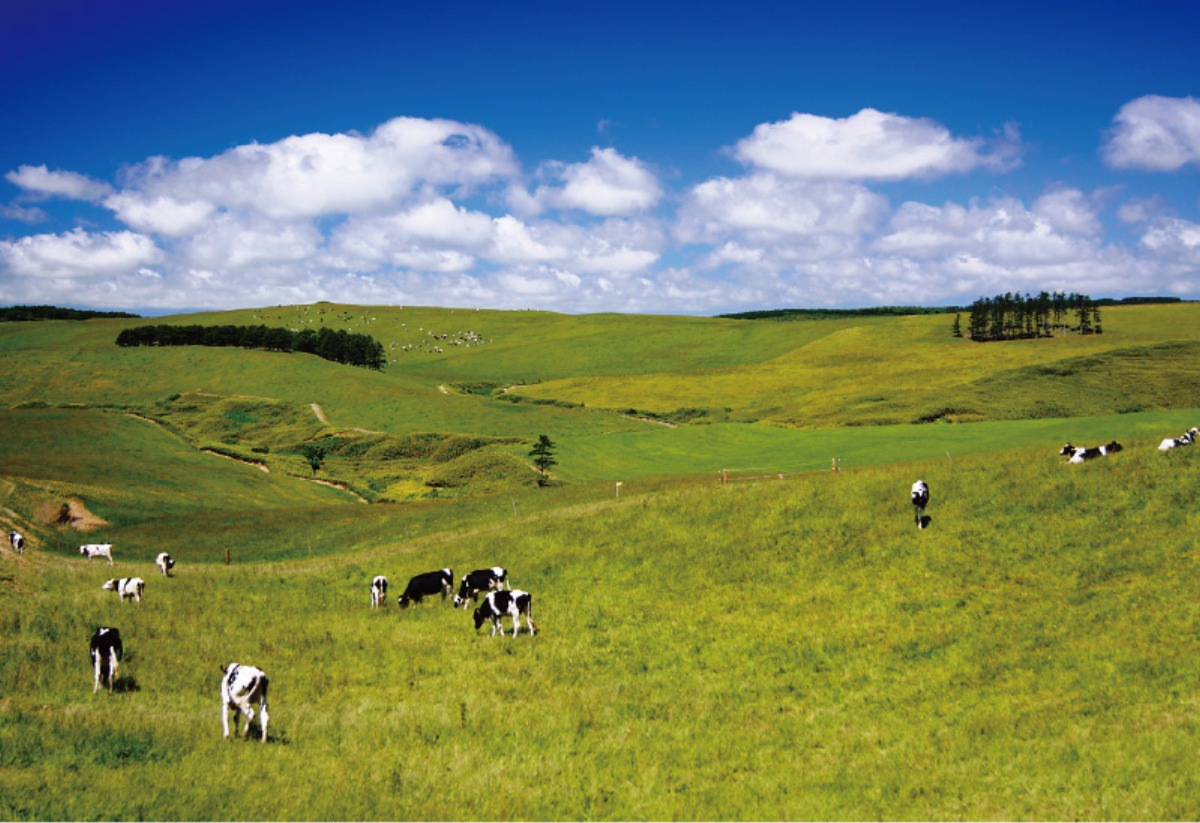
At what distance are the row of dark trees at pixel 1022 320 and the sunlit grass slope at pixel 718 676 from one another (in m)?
164

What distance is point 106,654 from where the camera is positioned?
1803 centimetres

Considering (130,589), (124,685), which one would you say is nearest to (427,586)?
(130,589)

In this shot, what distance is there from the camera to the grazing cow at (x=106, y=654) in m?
17.8

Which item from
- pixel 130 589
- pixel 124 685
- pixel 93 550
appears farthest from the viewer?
pixel 93 550

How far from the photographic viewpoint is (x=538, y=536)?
1415 inches

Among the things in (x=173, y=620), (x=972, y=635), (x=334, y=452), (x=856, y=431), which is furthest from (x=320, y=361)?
(x=972, y=635)

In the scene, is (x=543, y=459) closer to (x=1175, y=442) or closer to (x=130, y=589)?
(x=130, y=589)

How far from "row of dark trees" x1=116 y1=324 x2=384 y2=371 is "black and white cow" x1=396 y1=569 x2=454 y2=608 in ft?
509

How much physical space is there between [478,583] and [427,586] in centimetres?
239

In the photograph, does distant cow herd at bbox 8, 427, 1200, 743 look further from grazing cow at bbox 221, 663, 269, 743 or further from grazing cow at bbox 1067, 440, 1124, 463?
grazing cow at bbox 221, 663, 269, 743

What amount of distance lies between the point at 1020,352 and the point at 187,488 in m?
127

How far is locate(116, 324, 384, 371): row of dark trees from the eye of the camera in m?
174

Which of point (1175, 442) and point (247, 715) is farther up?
point (1175, 442)

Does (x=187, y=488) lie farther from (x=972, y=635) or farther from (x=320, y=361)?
(x=320, y=361)
